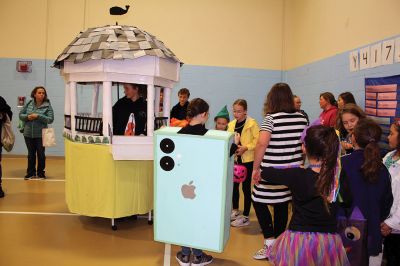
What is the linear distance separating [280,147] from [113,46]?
187cm

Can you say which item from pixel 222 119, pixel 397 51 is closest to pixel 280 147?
pixel 222 119

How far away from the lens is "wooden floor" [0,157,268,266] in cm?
328

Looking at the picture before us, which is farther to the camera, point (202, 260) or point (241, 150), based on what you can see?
point (241, 150)

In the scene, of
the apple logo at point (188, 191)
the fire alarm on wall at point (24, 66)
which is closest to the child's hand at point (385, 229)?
the apple logo at point (188, 191)

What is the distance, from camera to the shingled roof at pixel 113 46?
3.71 metres

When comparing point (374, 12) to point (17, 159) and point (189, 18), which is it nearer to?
point (189, 18)

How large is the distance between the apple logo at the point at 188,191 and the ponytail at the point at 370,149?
3.90 feet

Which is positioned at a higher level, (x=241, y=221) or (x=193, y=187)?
(x=193, y=187)

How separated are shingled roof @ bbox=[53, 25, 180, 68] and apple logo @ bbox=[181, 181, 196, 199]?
4.71ft

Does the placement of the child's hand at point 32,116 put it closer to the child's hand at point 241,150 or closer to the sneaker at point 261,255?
the child's hand at point 241,150

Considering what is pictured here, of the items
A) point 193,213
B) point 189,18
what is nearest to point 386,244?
point 193,213

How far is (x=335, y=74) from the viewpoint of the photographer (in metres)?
6.17

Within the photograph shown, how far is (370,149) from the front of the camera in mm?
2551

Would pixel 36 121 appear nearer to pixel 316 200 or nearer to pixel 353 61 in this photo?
pixel 353 61
